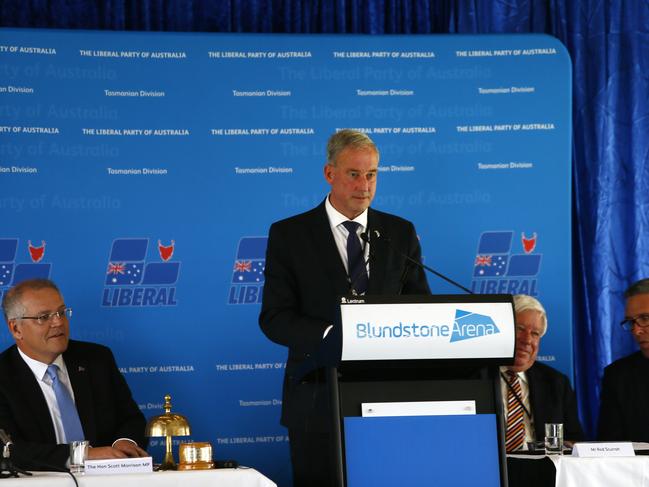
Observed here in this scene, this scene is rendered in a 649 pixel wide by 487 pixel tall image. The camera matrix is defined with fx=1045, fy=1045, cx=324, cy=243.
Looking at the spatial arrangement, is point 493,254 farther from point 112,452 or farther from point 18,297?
point 112,452

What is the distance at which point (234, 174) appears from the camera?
5.12 metres

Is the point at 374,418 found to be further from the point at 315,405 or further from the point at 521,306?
the point at 521,306

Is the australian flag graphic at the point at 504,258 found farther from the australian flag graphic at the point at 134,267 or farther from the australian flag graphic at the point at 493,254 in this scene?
the australian flag graphic at the point at 134,267

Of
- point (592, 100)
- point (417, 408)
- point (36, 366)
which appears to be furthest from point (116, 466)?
point (592, 100)

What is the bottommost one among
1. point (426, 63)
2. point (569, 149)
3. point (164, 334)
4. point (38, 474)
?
point (38, 474)

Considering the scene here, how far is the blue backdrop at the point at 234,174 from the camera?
4.97 m

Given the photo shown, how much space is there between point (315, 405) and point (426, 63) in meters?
2.64

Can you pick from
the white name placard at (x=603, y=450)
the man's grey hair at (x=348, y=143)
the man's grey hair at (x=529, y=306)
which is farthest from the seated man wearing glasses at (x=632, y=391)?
the man's grey hair at (x=348, y=143)

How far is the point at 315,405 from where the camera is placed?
3127 millimetres

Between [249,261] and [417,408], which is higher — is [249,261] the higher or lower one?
the higher one

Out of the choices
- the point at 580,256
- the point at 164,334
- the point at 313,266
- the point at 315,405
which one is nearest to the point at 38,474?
the point at 315,405

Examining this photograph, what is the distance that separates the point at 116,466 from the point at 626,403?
2471 millimetres

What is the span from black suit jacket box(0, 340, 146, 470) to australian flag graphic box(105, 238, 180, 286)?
736 mm

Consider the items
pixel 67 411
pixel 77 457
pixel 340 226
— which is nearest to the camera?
pixel 77 457
